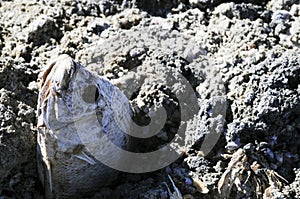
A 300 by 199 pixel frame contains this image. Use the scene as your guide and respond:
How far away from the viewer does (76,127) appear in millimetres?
1746

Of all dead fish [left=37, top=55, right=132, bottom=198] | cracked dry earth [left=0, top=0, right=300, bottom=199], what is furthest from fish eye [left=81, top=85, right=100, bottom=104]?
cracked dry earth [left=0, top=0, right=300, bottom=199]

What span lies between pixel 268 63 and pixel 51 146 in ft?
2.87

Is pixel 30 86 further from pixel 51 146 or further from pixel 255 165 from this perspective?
pixel 255 165

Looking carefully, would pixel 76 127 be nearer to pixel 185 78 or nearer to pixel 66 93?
pixel 66 93

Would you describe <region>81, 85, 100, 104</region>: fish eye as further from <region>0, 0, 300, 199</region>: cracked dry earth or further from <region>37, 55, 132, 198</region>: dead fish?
<region>0, 0, 300, 199</region>: cracked dry earth

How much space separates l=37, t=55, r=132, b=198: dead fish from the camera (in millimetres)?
1658

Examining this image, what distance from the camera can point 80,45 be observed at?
2.35 m

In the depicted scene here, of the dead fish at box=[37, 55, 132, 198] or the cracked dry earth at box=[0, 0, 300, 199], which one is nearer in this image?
the dead fish at box=[37, 55, 132, 198]

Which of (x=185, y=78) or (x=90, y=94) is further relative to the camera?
(x=185, y=78)

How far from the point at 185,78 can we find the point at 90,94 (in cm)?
57

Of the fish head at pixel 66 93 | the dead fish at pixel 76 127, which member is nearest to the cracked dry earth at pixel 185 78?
the dead fish at pixel 76 127

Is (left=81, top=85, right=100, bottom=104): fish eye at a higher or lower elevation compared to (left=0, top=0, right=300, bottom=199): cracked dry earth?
higher

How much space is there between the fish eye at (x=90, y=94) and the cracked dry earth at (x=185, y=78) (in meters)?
0.36

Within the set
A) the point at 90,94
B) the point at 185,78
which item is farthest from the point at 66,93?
the point at 185,78
